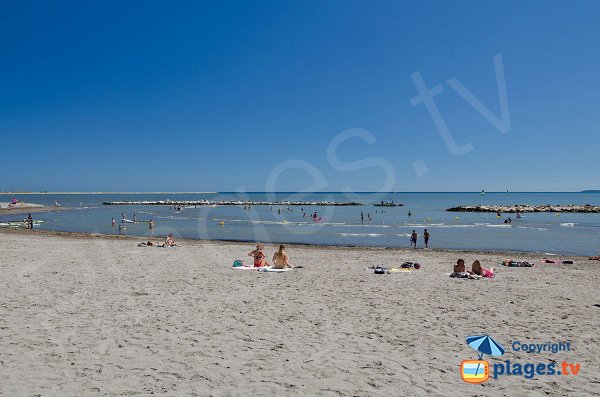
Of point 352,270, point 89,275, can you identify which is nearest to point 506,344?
point 352,270

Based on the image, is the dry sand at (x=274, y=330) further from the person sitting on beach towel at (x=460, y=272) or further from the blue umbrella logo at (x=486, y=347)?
→ the person sitting on beach towel at (x=460, y=272)

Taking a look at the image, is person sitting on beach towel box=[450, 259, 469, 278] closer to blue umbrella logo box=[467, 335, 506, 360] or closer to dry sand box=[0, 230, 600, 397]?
dry sand box=[0, 230, 600, 397]

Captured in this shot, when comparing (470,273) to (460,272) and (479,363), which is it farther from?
(479,363)

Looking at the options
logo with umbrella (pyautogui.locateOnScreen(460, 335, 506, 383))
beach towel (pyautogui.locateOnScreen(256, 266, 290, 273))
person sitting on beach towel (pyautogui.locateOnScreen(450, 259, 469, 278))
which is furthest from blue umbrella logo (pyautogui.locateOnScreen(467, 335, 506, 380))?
beach towel (pyautogui.locateOnScreen(256, 266, 290, 273))

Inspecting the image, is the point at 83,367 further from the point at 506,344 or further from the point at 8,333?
the point at 506,344

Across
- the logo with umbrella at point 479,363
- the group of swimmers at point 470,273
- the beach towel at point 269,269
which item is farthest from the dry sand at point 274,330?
the beach towel at point 269,269

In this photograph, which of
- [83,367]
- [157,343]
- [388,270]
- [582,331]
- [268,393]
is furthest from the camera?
[388,270]

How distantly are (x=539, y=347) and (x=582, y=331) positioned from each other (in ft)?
5.47

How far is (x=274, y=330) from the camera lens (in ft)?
26.4

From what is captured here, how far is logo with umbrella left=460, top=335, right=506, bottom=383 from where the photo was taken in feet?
19.9

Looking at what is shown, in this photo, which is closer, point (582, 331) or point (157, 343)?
point (157, 343)

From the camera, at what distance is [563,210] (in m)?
83.6

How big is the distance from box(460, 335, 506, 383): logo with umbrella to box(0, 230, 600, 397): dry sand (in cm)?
16

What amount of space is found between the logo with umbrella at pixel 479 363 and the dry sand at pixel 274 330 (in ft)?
0.53
